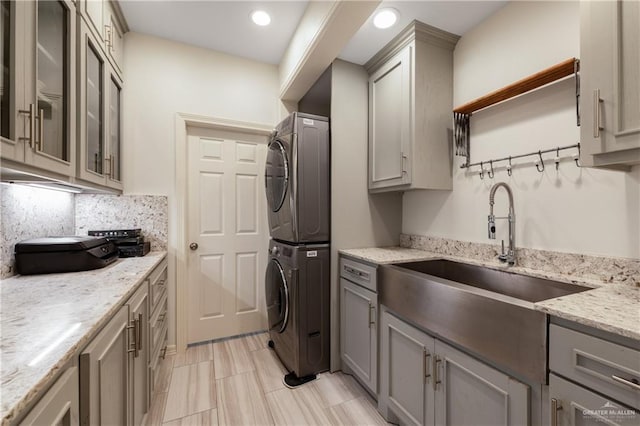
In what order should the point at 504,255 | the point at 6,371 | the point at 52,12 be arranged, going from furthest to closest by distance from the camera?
the point at 504,255, the point at 52,12, the point at 6,371

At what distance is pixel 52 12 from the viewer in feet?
3.91

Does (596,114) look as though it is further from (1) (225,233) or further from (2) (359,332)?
(1) (225,233)

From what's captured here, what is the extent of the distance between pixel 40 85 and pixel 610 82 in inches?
86.3

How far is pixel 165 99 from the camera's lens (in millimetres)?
2301

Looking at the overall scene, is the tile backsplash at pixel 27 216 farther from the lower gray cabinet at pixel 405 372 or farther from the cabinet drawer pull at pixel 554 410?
the cabinet drawer pull at pixel 554 410

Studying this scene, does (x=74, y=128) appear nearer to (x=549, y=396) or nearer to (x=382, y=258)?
(x=382, y=258)

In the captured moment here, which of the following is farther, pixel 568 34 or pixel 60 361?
pixel 568 34

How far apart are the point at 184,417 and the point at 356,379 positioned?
1.11 meters

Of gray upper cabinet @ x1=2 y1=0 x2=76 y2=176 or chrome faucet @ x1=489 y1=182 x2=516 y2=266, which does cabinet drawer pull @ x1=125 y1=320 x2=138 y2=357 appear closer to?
gray upper cabinet @ x1=2 y1=0 x2=76 y2=176

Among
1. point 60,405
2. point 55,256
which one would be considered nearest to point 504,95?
point 60,405

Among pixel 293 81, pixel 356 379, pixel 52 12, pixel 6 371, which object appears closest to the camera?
pixel 6 371

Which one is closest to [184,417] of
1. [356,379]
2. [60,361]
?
[356,379]

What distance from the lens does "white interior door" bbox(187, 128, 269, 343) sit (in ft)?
8.09

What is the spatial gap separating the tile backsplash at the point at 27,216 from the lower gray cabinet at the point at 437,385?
1.99m
